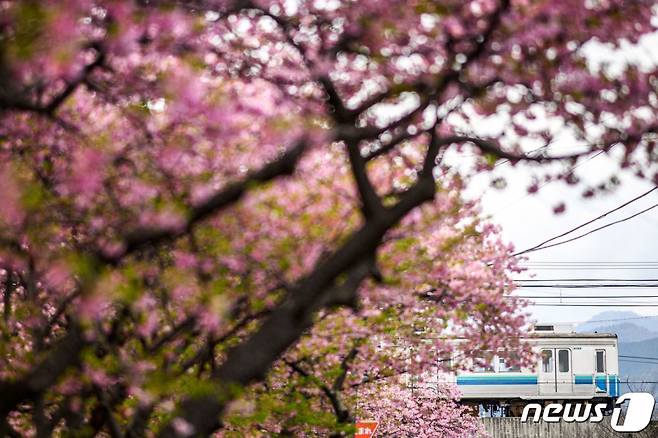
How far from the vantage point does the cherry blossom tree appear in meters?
5.02

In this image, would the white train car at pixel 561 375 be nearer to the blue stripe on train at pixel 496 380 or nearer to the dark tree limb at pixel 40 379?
the blue stripe on train at pixel 496 380

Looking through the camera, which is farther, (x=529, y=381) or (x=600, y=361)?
(x=529, y=381)

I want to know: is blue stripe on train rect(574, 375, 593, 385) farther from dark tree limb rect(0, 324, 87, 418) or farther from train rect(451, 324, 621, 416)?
dark tree limb rect(0, 324, 87, 418)

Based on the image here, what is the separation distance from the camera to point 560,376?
42.2 meters

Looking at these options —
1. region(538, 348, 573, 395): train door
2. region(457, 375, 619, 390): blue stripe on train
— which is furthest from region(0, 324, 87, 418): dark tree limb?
region(457, 375, 619, 390): blue stripe on train

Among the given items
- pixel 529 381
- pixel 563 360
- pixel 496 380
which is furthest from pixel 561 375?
pixel 496 380

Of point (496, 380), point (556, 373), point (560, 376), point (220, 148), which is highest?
point (556, 373)

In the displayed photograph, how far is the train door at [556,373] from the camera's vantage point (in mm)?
41906

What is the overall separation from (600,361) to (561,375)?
5.37 feet

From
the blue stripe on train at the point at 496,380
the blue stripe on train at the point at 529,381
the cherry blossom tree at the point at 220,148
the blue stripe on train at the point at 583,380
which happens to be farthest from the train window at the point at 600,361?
the cherry blossom tree at the point at 220,148

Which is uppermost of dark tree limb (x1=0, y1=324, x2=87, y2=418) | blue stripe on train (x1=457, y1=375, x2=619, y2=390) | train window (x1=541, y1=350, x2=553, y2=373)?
train window (x1=541, y1=350, x2=553, y2=373)

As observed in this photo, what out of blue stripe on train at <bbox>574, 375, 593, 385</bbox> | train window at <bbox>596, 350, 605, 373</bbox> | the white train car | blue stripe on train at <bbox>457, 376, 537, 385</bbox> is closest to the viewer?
the white train car

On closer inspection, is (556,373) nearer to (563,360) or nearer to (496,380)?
(563,360)

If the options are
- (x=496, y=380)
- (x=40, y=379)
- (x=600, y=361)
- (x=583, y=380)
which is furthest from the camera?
(x=496, y=380)
